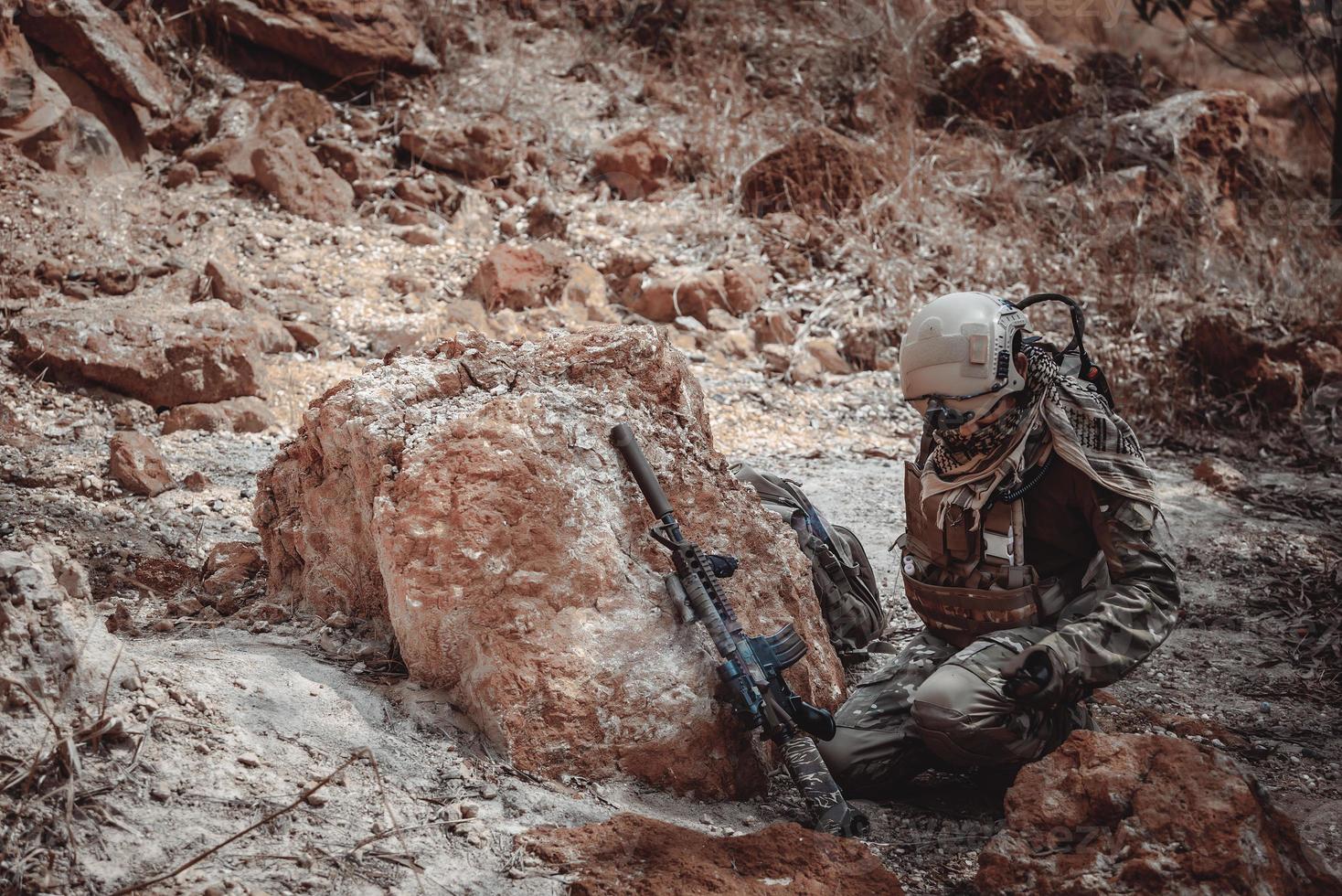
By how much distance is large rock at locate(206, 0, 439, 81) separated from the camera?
20.9ft

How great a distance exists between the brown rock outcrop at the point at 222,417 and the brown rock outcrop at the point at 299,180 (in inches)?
71.7

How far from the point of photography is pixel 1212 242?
6.84 meters

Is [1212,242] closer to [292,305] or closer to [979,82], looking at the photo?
[979,82]

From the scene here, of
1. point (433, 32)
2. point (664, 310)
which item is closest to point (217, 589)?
point (664, 310)

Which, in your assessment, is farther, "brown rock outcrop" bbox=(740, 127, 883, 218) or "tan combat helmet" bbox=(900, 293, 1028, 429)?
"brown rock outcrop" bbox=(740, 127, 883, 218)

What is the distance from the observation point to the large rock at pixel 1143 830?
6.16 ft

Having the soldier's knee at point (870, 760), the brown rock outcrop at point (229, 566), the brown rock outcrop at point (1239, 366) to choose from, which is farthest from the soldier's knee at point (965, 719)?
the brown rock outcrop at point (1239, 366)

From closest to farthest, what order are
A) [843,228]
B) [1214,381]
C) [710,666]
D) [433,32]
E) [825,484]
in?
[710,666] < [825,484] < [1214,381] < [843,228] < [433,32]

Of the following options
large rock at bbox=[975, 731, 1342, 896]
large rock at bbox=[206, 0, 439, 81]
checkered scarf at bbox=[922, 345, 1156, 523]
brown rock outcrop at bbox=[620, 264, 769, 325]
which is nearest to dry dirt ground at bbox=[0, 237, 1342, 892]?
large rock at bbox=[975, 731, 1342, 896]

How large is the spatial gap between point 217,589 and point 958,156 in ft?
20.0

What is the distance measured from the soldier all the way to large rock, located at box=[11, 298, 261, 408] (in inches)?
113

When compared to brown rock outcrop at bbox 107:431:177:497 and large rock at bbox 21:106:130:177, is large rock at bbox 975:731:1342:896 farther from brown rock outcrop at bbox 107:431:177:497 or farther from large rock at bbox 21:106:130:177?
large rock at bbox 21:106:130:177

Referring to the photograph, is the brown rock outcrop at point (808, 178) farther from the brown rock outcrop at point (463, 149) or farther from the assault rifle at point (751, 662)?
the assault rifle at point (751, 662)

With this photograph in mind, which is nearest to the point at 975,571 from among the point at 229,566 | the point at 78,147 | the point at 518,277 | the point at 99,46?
the point at 229,566
